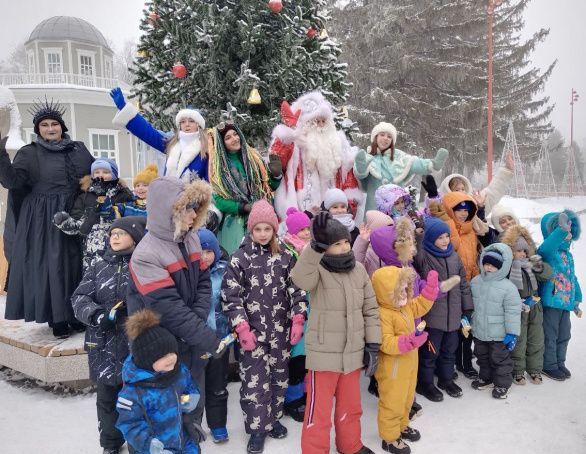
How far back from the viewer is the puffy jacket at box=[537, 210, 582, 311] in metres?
4.28

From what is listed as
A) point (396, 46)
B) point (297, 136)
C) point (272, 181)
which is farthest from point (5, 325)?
point (396, 46)

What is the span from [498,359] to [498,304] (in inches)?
20.7

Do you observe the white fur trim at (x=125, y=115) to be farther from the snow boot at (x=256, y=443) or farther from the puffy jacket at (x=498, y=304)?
the puffy jacket at (x=498, y=304)

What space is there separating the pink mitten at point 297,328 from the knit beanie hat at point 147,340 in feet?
3.64

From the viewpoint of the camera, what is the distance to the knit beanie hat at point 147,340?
2191 mm

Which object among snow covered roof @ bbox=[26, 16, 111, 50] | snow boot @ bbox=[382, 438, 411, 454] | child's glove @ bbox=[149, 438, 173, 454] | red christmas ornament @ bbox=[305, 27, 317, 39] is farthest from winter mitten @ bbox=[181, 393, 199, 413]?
snow covered roof @ bbox=[26, 16, 111, 50]

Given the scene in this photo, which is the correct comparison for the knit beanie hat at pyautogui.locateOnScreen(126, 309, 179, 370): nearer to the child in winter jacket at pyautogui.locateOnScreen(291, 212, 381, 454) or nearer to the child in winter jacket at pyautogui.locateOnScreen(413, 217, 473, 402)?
the child in winter jacket at pyautogui.locateOnScreen(291, 212, 381, 454)

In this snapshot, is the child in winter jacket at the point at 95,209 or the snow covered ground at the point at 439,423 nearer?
the snow covered ground at the point at 439,423

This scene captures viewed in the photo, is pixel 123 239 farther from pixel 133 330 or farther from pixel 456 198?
pixel 456 198

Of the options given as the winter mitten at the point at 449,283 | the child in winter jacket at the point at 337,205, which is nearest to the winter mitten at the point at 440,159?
the child in winter jacket at the point at 337,205

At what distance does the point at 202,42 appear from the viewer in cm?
530

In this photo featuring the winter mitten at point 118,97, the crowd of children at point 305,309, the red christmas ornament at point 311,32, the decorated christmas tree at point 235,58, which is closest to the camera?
the crowd of children at point 305,309

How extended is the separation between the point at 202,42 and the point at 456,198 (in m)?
3.53

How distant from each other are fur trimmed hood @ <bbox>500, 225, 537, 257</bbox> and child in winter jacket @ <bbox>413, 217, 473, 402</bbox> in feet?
1.95
